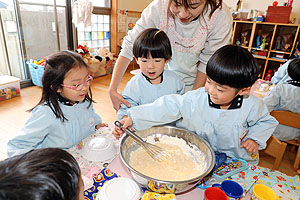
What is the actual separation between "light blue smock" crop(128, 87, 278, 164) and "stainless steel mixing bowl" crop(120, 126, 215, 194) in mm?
54

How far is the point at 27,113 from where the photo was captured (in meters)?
2.77

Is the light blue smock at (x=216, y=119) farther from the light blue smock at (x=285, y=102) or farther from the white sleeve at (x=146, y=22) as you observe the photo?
the light blue smock at (x=285, y=102)

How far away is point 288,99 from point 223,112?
4.43 feet

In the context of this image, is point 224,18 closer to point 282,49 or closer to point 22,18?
point 22,18

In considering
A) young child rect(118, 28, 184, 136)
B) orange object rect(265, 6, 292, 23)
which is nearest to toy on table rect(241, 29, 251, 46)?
orange object rect(265, 6, 292, 23)

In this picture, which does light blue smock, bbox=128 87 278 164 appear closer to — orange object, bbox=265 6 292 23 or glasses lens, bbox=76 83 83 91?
glasses lens, bbox=76 83 83 91

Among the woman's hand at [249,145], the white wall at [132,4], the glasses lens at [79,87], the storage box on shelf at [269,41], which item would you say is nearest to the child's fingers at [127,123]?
the glasses lens at [79,87]

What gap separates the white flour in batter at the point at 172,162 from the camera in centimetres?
79

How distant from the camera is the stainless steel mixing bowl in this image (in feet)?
2.11

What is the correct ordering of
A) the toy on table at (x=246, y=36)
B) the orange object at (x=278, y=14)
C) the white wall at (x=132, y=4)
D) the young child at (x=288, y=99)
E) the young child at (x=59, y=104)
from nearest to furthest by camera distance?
the young child at (x=59, y=104), the young child at (x=288, y=99), the orange object at (x=278, y=14), the toy on table at (x=246, y=36), the white wall at (x=132, y=4)

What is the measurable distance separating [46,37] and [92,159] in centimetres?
357

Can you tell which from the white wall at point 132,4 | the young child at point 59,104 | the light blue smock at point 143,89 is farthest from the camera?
the white wall at point 132,4

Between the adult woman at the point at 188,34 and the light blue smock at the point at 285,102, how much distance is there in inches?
39.0

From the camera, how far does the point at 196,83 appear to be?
1389 mm
